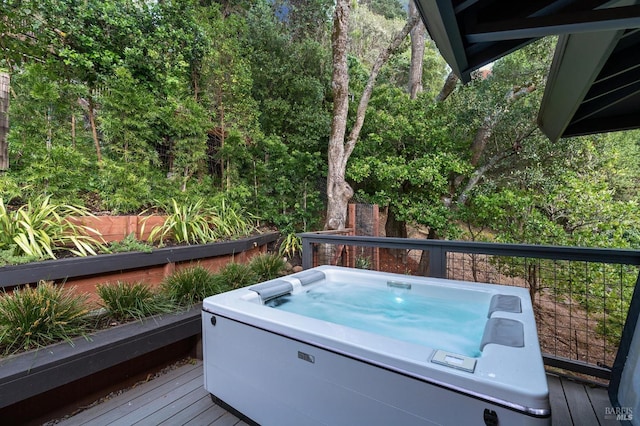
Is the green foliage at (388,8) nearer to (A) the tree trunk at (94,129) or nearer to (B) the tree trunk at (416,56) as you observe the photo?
(B) the tree trunk at (416,56)

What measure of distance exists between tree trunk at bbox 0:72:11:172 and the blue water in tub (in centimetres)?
310

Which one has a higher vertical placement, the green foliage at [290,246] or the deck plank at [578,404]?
the green foliage at [290,246]

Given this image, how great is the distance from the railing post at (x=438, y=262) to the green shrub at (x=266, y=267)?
1737mm

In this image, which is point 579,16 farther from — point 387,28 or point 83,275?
point 387,28

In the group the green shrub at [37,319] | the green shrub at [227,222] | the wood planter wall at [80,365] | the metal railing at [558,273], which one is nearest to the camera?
the wood planter wall at [80,365]

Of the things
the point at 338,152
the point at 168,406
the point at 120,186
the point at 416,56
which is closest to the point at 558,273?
the point at 338,152

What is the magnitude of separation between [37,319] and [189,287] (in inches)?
39.9

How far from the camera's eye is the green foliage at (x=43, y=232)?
2.32 m

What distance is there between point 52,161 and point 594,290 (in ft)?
21.7

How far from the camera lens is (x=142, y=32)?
4457 millimetres

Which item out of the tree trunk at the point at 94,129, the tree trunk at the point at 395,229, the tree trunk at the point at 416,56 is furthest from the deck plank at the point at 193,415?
the tree trunk at the point at 416,56

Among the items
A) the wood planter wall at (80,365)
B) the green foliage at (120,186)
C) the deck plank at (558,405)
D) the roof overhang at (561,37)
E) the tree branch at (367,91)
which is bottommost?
the deck plank at (558,405)

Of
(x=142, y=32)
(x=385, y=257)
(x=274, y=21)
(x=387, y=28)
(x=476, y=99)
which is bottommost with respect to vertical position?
(x=385, y=257)

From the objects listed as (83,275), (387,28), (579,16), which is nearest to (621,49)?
(579,16)
